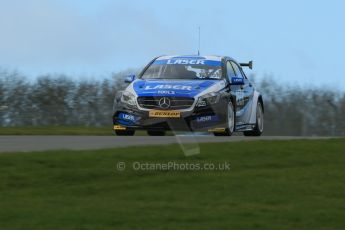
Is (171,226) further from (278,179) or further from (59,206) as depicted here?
(278,179)

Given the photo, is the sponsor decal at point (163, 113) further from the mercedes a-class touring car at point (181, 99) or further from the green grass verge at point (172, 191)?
the green grass verge at point (172, 191)

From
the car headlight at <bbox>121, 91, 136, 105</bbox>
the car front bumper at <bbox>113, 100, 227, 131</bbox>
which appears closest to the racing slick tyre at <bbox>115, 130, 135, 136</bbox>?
the car front bumper at <bbox>113, 100, 227, 131</bbox>

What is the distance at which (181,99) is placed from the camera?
15.4 m

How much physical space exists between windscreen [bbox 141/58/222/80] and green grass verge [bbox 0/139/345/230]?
280 centimetres

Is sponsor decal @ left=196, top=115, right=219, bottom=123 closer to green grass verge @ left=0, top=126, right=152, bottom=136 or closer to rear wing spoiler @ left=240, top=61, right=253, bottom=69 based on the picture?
rear wing spoiler @ left=240, top=61, right=253, bottom=69

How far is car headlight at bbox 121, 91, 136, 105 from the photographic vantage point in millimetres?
15559

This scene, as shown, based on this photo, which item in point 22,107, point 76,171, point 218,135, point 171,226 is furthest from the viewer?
point 22,107

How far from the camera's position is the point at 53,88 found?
34.9 metres

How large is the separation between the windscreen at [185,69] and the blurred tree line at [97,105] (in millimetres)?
15608

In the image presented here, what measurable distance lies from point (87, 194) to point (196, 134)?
7.19 meters

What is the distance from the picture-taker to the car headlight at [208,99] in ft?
50.8

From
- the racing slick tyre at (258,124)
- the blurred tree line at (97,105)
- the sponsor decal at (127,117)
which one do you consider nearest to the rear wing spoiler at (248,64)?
the racing slick tyre at (258,124)

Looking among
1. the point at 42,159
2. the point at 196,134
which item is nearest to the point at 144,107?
the point at 196,134

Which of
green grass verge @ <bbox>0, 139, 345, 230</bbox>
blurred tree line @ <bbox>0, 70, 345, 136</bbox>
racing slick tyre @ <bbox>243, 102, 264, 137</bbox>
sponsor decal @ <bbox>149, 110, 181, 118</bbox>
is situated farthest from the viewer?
blurred tree line @ <bbox>0, 70, 345, 136</bbox>
